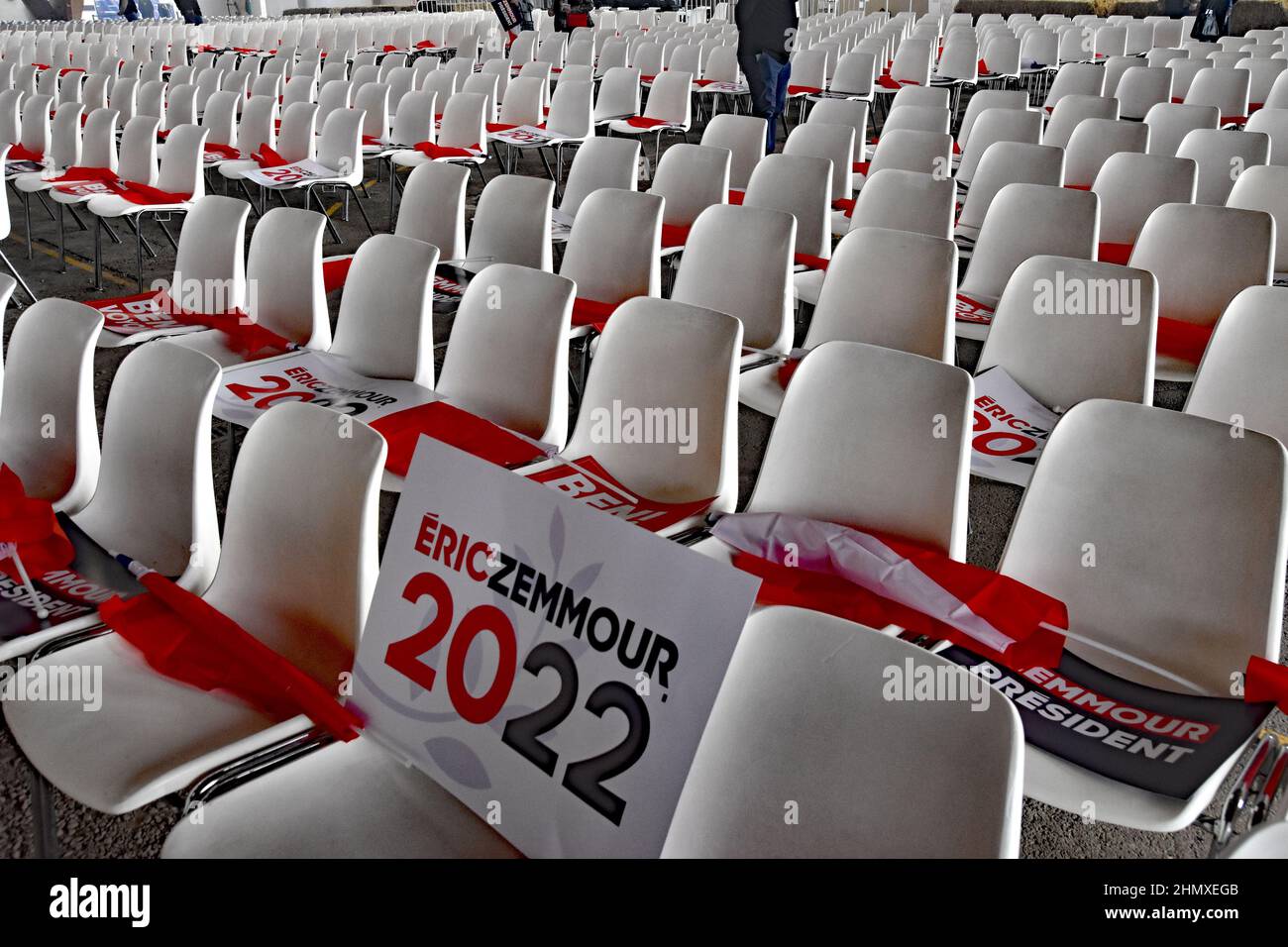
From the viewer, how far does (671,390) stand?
2906mm

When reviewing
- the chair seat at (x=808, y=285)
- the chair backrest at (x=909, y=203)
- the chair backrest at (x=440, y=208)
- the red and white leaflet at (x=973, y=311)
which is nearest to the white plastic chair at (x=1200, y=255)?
the red and white leaflet at (x=973, y=311)

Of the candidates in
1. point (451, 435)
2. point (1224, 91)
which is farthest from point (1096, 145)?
point (451, 435)

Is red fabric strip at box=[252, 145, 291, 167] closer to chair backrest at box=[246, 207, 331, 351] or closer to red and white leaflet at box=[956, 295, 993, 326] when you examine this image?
chair backrest at box=[246, 207, 331, 351]

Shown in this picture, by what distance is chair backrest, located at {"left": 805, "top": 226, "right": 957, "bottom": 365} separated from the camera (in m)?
3.46

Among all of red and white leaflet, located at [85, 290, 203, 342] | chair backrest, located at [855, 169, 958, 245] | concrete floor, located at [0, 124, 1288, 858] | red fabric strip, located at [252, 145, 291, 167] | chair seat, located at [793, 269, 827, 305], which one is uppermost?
chair backrest, located at [855, 169, 958, 245]

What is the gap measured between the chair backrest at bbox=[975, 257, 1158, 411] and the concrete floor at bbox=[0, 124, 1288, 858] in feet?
2.19

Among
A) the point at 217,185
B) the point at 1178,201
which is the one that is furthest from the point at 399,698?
the point at 217,185

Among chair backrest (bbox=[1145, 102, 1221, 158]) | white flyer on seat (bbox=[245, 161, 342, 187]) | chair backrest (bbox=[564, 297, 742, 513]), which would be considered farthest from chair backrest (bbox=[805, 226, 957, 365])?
white flyer on seat (bbox=[245, 161, 342, 187])

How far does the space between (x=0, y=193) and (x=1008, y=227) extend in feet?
17.6

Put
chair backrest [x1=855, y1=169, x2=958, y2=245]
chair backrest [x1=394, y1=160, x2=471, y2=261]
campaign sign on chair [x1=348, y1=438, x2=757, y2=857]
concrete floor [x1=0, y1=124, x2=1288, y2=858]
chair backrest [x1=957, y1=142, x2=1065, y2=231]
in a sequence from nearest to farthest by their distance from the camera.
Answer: campaign sign on chair [x1=348, y1=438, x2=757, y2=857]
concrete floor [x1=0, y1=124, x2=1288, y2=858]
chair backrest [x1=855, y1=169, x2=958, y2=245]
chair backrest [x1=394, y1=160, x2=471, y2=261]
chair backrest [x1=957, y1=142, x2=1065, y2=231]

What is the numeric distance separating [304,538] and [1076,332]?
7.52 feet

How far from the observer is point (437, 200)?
15.7 ft

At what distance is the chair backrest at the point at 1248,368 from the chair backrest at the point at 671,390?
3.88 ft
